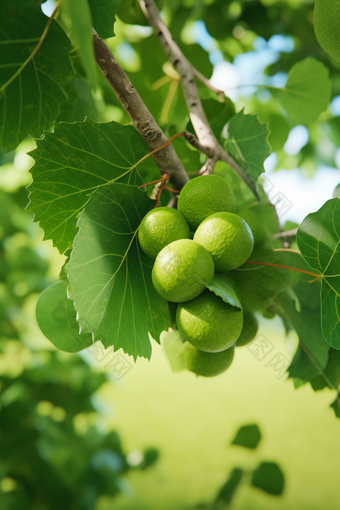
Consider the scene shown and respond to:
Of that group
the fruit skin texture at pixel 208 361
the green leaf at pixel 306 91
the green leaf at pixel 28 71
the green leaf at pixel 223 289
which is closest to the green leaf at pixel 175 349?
the fruit skin texture at pixel 208 361

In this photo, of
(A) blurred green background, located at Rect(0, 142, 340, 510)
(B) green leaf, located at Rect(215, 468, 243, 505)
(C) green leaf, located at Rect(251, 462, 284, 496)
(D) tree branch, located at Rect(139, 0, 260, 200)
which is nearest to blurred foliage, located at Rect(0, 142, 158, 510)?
(A) blurred green background, located at Rect(0, 142, 340, 510)

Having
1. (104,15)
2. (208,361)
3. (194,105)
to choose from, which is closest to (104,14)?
(104,15)

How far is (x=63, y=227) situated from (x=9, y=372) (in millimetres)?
1119

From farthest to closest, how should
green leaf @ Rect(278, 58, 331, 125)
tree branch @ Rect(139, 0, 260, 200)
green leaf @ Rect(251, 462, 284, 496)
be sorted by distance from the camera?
green leaf @ Rect(251, 462, 284, 496), green leaf @ Rect(278, 58, 331, 125), tree branch @ Rect(139, 0, 260, 200)

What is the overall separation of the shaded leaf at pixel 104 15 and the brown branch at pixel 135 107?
0.10ft

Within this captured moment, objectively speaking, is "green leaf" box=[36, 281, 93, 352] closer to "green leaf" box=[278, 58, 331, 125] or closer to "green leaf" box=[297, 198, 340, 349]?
"green leaf" box=[297, 198, 340, 349]

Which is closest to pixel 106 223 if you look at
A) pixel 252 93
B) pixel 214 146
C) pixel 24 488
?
pixel 214 146

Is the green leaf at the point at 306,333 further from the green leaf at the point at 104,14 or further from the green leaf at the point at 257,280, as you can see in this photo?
the green leaf at the point at 104,14

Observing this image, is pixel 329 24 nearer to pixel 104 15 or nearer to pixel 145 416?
pixel 104 15

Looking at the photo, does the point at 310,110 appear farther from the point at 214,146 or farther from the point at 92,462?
the point at 92,462

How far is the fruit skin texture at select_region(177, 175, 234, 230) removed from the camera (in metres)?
0.29

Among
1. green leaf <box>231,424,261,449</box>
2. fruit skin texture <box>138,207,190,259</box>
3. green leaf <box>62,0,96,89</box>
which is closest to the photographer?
green leaf <box>62,0,96,89</box>

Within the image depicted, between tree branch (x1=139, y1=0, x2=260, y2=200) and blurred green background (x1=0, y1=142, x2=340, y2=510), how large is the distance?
0.66 meters

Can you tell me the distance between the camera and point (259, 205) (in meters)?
0.36
